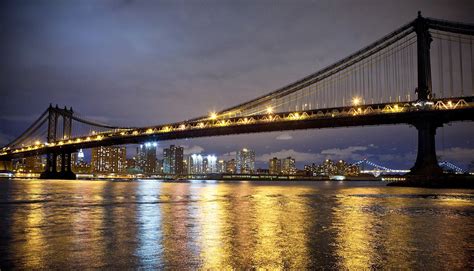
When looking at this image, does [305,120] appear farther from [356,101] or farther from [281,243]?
[281,243]

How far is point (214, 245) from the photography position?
448 inches

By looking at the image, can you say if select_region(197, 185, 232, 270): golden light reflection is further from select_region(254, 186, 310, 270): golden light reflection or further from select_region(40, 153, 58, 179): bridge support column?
select_region(40, 153, 58, 179): bridge support column

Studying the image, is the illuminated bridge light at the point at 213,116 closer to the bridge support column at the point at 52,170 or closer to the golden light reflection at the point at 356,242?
the bridge support column at the point at 52,170

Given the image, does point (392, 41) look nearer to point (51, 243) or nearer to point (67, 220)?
point (67, 220)

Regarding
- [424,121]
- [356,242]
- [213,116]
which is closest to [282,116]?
[213,116]

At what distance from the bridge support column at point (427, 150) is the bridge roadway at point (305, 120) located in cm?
69

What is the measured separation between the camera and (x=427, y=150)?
5166 cm

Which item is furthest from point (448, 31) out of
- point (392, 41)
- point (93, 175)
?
point (93, 175)

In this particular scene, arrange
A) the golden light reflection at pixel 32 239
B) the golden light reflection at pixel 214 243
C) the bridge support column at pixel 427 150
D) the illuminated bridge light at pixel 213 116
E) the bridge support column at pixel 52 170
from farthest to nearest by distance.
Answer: the bridge support column at pixel 52 170
the illuminated bridge light at pixel 213 116
the bridge support column at pixel 427 150
the golden light reflection at pixel 32 239
the golden light reflection at pixel 214 243

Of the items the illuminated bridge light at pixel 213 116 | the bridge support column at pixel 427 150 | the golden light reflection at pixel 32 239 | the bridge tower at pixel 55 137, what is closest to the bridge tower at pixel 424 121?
the bridge support column at pixel 427 150

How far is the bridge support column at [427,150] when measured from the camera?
2034 inches

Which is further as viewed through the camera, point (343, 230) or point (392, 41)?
point (392, 41)

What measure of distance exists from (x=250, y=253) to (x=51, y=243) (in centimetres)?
516

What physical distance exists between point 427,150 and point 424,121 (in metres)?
Result: 3.40
